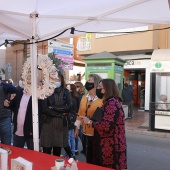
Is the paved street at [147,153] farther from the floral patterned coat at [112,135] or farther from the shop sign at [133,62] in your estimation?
the shop sign at [133,62]

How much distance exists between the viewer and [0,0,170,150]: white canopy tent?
2873 millimetres

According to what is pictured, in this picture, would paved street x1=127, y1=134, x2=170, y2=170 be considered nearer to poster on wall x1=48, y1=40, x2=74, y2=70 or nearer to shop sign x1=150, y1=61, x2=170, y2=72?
shop sign x1=150, y1=61, x2=170, y2=72

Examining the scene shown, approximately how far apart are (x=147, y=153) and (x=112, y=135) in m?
3.37

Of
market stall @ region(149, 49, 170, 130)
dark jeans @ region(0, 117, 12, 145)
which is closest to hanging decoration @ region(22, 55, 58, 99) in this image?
dark jeans @ region(0, 117, 12, 145)

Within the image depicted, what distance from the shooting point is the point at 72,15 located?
315 cm

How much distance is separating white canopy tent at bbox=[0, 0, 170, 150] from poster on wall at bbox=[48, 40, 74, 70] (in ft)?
12.2

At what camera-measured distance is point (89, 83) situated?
3967 millimetres

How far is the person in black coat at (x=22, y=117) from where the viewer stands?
362 centimetres

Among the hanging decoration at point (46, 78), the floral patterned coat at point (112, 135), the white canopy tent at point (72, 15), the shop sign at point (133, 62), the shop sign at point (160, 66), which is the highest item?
the shop sign at point (133, 62)

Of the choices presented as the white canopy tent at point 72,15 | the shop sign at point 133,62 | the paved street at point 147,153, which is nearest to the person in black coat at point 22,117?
the white canopy tent at point 72,15

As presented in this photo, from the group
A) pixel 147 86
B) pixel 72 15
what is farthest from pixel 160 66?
pixel 72 15

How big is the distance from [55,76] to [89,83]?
863mm

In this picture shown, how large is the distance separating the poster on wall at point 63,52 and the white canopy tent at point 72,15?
3727mm

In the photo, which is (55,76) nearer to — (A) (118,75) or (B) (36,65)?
(B) (36,65)
